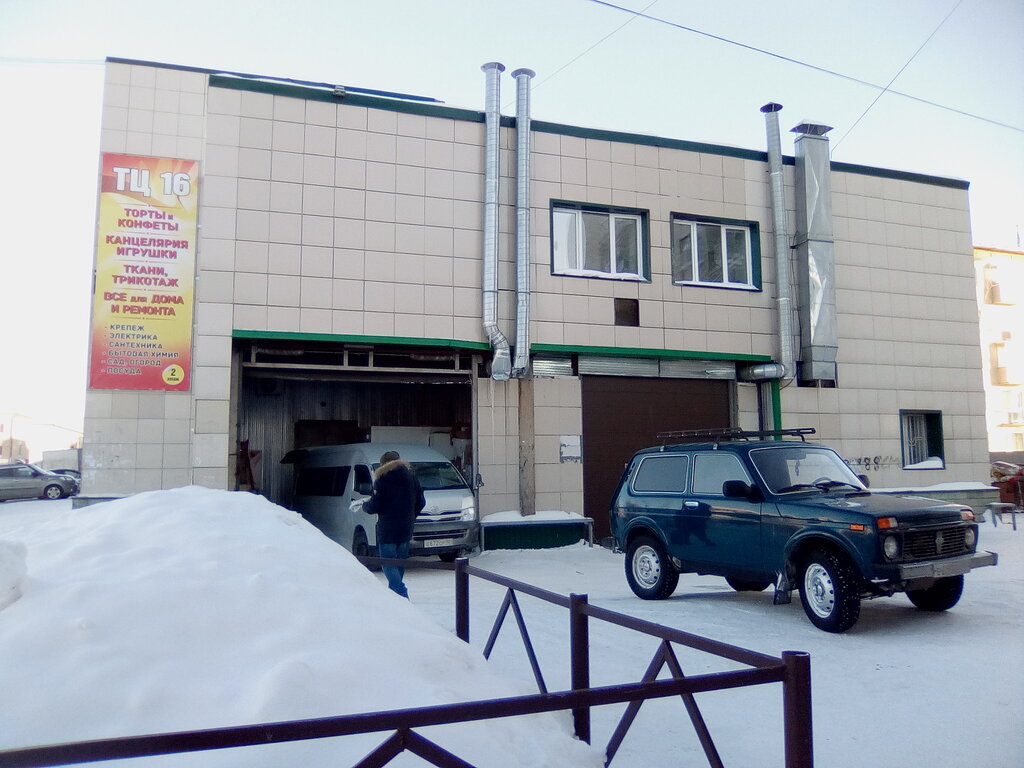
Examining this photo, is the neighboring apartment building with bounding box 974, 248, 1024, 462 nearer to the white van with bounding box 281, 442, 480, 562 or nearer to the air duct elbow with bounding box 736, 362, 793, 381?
the air duct elbow with bounding box 736, 362, 793, 381

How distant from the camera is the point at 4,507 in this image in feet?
82.2

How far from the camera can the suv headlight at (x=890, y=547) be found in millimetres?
7391

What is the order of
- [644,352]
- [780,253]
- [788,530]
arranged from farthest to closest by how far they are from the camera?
[780,253], [644,352], [788,530]

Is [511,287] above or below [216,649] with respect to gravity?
above

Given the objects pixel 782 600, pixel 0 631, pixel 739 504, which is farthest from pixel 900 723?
pixel 0 631

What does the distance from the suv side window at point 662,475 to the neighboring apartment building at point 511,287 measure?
4.60 m

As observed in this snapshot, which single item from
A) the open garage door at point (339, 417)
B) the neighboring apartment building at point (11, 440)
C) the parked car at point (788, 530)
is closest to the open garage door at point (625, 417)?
the open garage door at point (339, 417)

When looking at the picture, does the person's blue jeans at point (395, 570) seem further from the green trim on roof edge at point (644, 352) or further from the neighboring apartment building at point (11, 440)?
the neighboring apartment building at point (11, 440)

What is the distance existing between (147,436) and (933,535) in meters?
11.3

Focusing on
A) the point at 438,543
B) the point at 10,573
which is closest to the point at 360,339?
the point at 438,543

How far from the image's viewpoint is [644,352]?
15.7m

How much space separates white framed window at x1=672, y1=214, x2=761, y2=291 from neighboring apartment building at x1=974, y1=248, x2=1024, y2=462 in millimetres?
31413

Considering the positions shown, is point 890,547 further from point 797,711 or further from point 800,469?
point 797,711

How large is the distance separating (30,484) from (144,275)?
1875 centimetres
